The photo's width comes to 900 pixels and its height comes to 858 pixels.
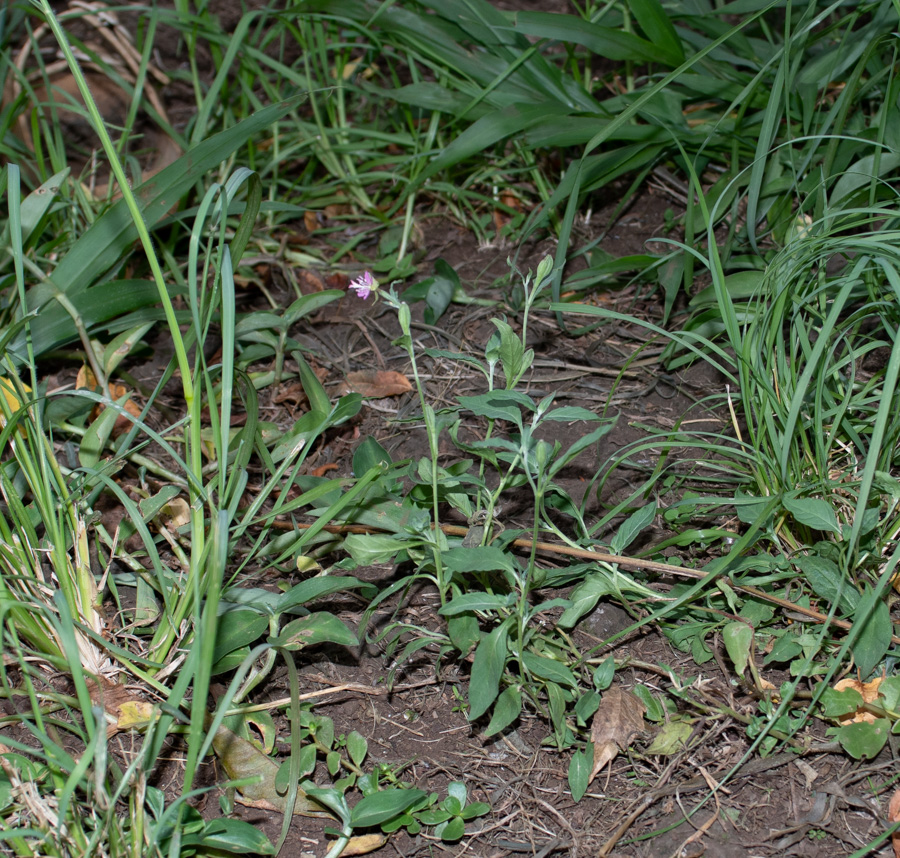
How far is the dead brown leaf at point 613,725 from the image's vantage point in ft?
3.76

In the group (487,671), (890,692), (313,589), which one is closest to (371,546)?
(313,589)

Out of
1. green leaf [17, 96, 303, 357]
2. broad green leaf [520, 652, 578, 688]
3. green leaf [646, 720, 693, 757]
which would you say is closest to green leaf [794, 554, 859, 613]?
green leaf [646, 720, 693, 757]

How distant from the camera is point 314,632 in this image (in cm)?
118

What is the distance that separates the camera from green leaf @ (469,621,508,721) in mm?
1084

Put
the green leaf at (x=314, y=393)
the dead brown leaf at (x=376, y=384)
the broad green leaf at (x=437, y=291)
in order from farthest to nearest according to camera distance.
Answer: the broad green leaf at (x=437, y=291)
the dead brown leaf at (x=376, y=384)
the green leaf at (x=314, y=393)

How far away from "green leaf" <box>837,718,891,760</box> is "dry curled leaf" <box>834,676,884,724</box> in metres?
0.02

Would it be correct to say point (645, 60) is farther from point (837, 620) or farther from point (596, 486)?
point (837, 620)

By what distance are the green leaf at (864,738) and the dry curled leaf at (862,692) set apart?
2 cm

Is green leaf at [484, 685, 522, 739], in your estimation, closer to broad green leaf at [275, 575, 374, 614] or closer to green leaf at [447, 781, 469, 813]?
green leaf at [447, 781, 469, 813]

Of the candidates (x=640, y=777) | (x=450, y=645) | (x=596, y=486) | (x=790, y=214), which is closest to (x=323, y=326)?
(x=596, y=486)

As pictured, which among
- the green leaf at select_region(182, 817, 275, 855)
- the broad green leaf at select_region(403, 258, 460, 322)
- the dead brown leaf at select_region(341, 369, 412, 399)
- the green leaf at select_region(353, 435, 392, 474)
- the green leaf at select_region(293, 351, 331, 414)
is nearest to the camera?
the green leaf at select_region(182, 817, 275, 855)

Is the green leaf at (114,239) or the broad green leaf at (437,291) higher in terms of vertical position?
the green leaf at (114,239)

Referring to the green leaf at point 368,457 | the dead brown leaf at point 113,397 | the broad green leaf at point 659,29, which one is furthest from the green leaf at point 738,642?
the broad green leaf at point 659,29

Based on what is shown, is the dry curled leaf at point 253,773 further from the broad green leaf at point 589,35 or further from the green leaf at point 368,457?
the broad green leaf at point 589,35
